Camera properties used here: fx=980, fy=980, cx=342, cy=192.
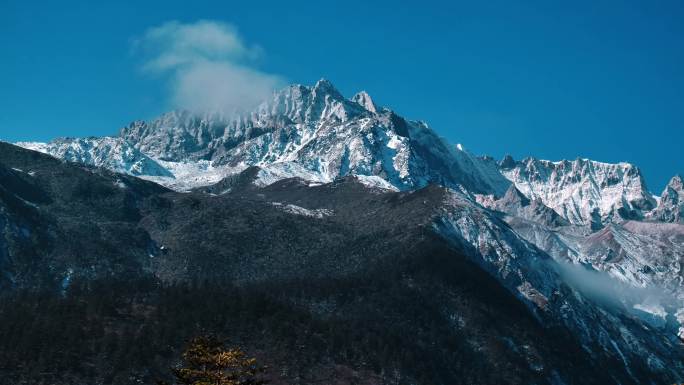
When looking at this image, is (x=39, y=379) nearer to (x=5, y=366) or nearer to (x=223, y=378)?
(x=5, y=366)

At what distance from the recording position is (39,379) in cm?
19700

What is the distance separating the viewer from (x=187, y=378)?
95.1 m

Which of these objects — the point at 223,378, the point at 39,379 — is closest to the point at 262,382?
the point at 223,378

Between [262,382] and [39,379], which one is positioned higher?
[39,379]

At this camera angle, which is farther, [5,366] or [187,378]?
[5,366]

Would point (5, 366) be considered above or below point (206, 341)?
above

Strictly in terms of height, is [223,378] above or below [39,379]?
below

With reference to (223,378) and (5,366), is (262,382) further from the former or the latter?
(5,366)

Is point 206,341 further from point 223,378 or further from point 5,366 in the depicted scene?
point 5,366

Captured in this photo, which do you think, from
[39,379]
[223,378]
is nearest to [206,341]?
[223,378]

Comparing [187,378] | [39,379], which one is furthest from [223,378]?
[39,379]

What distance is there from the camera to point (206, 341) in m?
95.2

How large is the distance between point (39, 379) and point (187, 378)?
113408mm

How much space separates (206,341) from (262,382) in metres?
7.92
